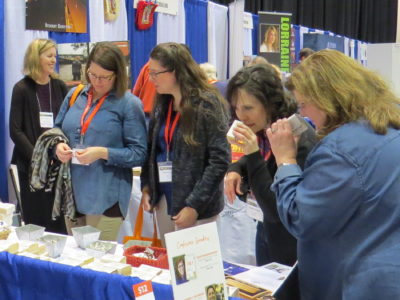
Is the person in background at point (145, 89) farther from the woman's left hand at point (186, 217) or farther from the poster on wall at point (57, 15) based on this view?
the woman's left hand at point (186, 217)

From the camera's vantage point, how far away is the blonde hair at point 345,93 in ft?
3.70

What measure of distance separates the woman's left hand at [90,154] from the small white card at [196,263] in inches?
37.4

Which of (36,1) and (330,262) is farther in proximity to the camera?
(36,1)

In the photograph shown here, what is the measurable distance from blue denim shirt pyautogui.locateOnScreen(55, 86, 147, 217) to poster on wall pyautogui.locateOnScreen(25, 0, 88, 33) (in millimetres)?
2133

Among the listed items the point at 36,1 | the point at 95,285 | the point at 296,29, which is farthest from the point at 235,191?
the point at 296,29

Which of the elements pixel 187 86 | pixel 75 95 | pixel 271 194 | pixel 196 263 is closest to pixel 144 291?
pixel 196 263

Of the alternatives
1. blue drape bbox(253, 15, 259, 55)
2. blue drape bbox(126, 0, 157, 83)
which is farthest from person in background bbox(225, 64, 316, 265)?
blue drape bbox(253, 15, 259, 55)

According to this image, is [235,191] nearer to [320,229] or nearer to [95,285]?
[95,285]

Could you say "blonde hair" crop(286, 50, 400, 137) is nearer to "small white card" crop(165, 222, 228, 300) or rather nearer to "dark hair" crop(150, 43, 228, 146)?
"small white card" crop(165, 222, 228, 300)

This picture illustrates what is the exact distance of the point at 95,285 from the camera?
58.1 inches

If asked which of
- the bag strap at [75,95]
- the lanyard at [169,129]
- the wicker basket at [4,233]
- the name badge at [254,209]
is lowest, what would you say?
the wicker basket at [4,233]

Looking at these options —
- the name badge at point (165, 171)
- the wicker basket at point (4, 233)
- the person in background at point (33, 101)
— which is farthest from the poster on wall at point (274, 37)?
the wicker basket at point (4, 233)

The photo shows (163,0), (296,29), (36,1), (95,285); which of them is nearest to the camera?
(95,285)

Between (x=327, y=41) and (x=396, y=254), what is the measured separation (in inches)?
369
